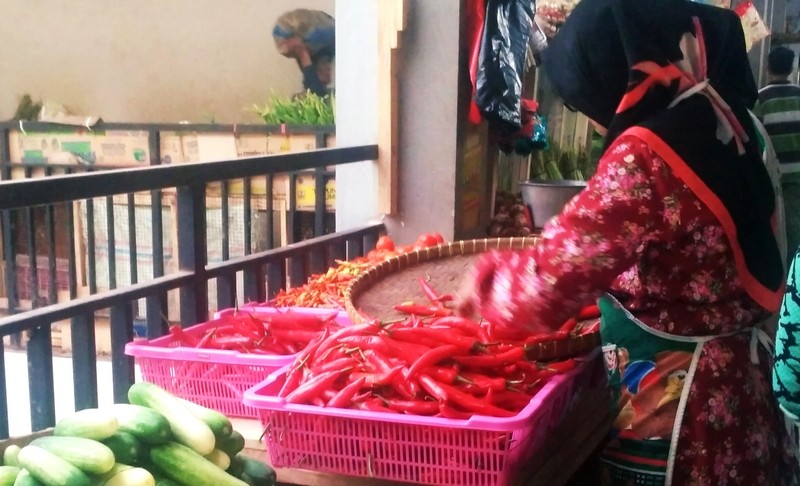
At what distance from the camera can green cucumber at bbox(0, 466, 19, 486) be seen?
124 centimetres

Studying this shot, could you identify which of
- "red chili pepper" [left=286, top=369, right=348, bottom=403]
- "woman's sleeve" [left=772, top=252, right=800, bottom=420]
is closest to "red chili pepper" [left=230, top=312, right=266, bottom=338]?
"red chili pepper" [left=286, top=369, right=348, bottom=403]

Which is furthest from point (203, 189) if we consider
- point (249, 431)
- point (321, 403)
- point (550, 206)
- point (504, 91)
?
point (550, 206)

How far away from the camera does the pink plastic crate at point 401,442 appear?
1421mm

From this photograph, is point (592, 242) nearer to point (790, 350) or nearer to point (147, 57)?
point (790, 350)

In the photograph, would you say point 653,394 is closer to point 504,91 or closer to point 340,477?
point 340,477

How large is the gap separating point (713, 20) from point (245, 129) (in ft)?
11.3

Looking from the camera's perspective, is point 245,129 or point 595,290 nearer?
point 595,290

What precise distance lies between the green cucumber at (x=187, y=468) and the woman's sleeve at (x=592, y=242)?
0.53m

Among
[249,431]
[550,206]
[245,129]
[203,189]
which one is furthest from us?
[245,129]

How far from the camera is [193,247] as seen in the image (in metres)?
2.13

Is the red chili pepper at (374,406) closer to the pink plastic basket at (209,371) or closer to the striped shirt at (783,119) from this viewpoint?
the pink plastic basket at (209,371)

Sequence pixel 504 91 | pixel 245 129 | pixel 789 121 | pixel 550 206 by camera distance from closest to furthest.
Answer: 1. pixel 789 121
2. pixel 504 91
3. pixel 550 206
4. pixel 245 129

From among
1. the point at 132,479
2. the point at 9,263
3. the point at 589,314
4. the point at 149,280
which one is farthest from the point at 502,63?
the point at 9,263

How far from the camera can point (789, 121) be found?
2922mm
